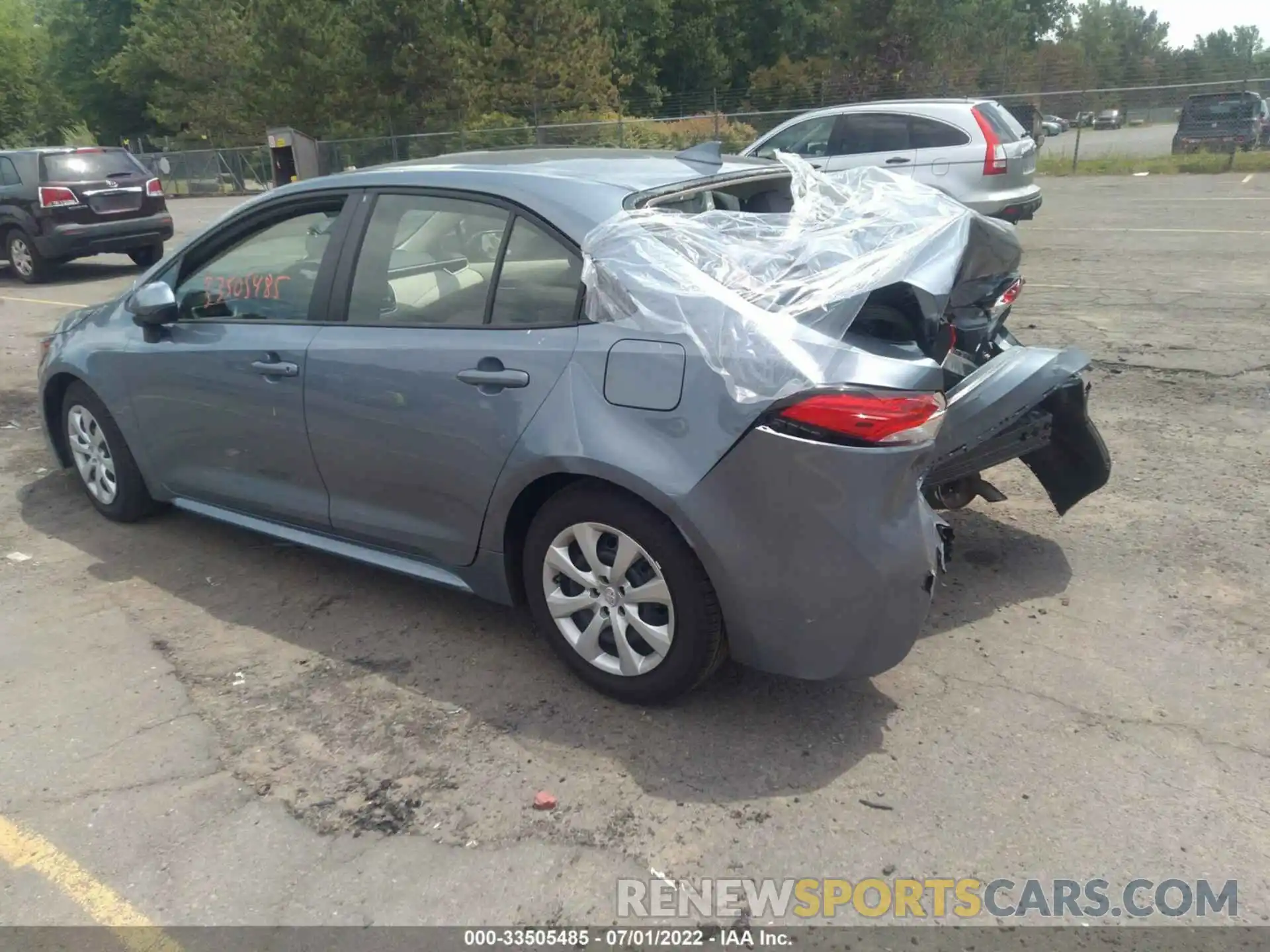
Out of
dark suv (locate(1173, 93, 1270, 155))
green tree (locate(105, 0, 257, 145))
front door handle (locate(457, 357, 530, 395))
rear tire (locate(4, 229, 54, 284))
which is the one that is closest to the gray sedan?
front door handle (locate(457, 357, 530, 395))

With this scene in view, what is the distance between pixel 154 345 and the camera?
4508mm

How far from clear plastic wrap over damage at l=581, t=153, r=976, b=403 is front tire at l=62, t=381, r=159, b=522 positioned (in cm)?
285

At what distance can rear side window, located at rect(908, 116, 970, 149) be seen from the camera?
12117 mm

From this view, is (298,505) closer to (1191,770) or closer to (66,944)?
(66,944)

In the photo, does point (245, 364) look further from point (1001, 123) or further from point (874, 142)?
point (1001, 123)

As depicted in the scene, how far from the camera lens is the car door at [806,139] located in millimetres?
13281

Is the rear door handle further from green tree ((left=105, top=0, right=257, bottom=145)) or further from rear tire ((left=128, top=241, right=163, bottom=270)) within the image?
green tree ((left=105, top=0, right=257, bottom=145))

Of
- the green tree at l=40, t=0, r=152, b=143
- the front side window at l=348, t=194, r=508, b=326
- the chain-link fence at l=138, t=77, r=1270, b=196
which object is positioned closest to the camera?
the front side window at l=348, t=194, r=508, b=326

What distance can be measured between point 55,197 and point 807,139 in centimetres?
969

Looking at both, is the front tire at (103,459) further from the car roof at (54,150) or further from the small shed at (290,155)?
the small shed at (290,155)

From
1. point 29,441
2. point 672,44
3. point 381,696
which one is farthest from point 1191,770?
point 672,44

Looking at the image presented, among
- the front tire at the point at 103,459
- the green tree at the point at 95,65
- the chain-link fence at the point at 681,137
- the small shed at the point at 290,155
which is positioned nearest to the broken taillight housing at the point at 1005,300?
the front tire at the point at 103,459

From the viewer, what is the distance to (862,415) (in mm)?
2824

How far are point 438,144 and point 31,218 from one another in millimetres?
20148
